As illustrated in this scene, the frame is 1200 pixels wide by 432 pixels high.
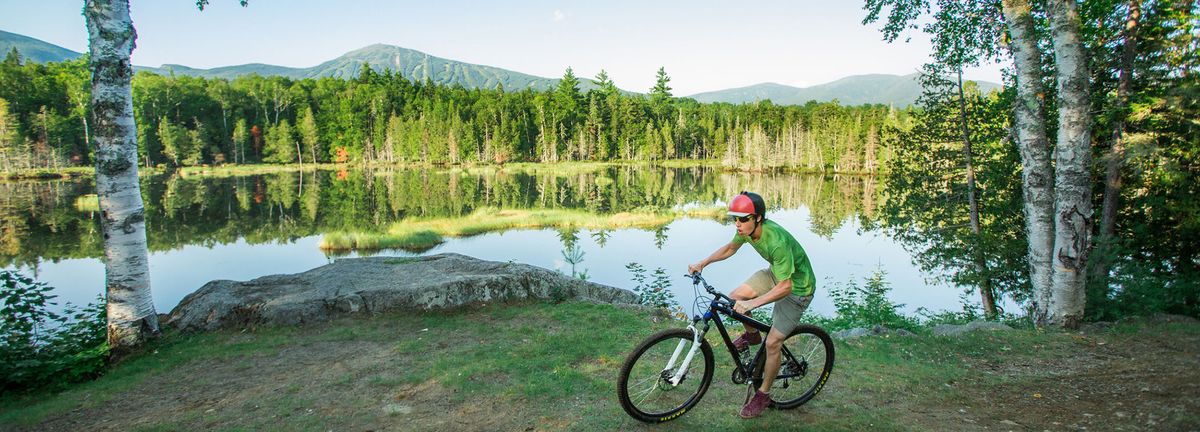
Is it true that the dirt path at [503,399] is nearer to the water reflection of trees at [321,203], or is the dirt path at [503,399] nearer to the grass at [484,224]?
the grass at [484,224]

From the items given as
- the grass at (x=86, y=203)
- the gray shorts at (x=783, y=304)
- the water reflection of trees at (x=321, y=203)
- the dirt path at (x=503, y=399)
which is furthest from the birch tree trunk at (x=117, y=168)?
the grass at (x=86, y=203)

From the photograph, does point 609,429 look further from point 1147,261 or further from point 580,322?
point 1147,261

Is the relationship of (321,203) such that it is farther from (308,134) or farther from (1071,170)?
(308,134)

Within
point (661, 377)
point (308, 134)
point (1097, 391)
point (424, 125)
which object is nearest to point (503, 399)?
point (661, 377)

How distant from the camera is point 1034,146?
29.9 ft

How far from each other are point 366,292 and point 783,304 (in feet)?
25.1

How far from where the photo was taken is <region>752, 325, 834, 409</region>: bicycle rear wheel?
5.61 metres

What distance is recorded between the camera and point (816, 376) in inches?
243

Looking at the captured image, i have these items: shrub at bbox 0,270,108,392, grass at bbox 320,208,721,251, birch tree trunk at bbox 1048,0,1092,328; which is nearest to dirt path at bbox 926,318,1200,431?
birch tree trunk at bbox 1048,0,1092,328

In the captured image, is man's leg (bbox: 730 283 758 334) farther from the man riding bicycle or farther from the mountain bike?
the mountain bike

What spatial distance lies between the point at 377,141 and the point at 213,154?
26.5m

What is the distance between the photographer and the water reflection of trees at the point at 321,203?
30109mm

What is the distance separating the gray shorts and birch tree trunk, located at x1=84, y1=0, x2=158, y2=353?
8.20 meters

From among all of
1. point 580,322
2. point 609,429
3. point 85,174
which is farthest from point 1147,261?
point 85,174
